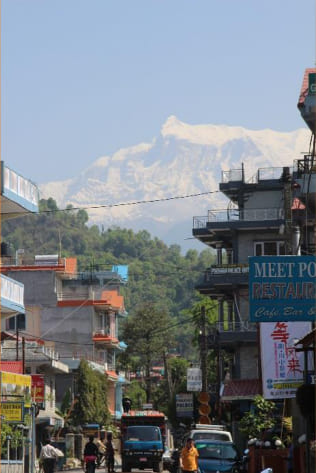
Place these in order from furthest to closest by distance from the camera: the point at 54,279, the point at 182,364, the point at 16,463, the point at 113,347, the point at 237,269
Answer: the point at 182,364 < the point at 113,347 < the point at 54,279 < the point at 237,269 < the point at 16,463

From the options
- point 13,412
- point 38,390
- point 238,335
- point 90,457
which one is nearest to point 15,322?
point 238,335

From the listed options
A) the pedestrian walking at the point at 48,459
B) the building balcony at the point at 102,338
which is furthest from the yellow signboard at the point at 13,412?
the building balcony at the point at 102,338

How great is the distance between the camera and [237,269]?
71188mm

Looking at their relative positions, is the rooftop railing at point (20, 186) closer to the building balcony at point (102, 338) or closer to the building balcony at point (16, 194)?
the building balcony at point (16, 194)

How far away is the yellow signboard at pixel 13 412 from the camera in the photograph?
133 feet

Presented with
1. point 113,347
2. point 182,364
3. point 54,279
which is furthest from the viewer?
point 182,364

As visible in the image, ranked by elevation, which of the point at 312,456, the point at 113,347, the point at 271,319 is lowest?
the point at 312,456

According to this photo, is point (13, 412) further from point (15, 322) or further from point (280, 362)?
point (15, 322)

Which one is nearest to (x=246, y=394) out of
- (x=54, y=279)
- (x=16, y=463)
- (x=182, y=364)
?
(x=16, y=463)

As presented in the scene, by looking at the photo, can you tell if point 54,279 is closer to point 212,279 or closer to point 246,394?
A: point 212,279

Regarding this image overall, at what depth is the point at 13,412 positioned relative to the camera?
1599 inches

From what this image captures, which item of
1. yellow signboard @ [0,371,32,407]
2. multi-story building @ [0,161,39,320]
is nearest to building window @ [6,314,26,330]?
multi-story building @ [0,161,39,320]

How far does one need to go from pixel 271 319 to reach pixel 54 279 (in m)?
70.1

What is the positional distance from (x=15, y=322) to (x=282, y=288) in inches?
2608
